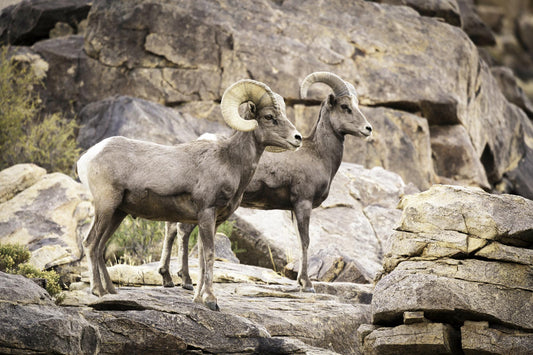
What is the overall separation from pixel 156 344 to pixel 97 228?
166 cm

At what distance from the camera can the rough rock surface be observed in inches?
307

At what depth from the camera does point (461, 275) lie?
8234 millimetres

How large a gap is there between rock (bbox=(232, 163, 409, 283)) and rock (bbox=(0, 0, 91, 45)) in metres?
9.46

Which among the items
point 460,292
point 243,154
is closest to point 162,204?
point 243,154

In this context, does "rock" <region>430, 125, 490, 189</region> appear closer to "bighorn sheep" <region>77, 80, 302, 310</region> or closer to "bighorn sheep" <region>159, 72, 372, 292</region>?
"bighorn sheep" <region>159, 72, 372, 292</region>

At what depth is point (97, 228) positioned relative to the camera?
8.13 metres

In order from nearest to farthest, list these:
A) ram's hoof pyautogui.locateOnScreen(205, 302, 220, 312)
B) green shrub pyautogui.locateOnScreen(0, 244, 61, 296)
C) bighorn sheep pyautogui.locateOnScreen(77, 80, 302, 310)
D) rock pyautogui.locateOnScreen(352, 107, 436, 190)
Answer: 1. ram's hoof pyautogui.locateOnScreen(205, 302, 220, 312)
2. bighorn sheep pyautogui.locateOnScreen(77, 80, 302, 310)
3. green shrub pyautogui.locateOnScreen(0, 244, 61, 296)
4. rock pyautogui.locateOnScreen(352, 107, 436, 190)

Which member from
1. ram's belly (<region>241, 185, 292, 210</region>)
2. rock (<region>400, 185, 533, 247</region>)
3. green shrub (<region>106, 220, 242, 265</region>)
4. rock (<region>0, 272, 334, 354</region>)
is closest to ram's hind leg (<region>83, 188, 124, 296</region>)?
rock (<region>0, 272, 334, 354</region>)

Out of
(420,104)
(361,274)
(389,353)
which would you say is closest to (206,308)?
(389,353)

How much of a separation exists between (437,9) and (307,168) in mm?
15043

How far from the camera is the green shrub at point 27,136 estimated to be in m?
16.5

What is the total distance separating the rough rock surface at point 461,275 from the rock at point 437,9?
15.6 m

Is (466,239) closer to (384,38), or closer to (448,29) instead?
(384,38)

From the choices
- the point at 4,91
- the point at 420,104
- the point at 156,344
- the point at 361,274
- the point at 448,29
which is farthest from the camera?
the point at 448,29
